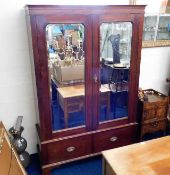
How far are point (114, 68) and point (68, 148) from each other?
3.05 ft

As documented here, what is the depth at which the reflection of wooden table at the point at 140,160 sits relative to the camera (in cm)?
137

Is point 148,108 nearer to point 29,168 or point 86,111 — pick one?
point 86,111

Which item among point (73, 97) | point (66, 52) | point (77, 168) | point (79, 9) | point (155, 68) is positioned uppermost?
point (79, 9)

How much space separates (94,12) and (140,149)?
1.17 metres

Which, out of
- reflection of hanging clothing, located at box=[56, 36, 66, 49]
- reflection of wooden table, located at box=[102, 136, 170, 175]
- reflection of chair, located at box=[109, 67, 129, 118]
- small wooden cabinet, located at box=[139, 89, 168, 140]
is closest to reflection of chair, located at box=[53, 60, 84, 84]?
reflection of hanging clothing, located at box=[56, 36, 66, 49]

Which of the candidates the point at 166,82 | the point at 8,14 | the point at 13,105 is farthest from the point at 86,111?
the point at 166,82

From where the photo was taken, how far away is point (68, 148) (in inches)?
82.7

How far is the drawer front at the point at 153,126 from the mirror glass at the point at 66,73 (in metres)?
0.82

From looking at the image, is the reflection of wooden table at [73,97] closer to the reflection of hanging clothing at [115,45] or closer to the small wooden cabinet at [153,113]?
the reflection of hanging clothing at [115,45]

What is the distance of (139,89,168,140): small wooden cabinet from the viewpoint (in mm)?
2350

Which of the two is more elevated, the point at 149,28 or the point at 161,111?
the point at 149,28

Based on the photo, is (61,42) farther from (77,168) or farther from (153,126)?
(153,126)

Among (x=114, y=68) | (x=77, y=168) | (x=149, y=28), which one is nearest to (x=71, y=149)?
(x=77, y=168)

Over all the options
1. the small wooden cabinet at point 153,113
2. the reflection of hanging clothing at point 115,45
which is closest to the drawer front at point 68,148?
the small wooden cabinet at point 153,113
